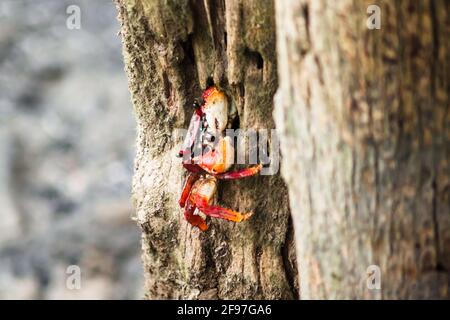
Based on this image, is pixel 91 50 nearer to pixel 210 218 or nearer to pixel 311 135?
pixel 210 218

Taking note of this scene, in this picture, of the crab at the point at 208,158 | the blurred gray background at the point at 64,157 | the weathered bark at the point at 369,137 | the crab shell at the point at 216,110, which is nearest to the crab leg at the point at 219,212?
the crab at the point at 208,158

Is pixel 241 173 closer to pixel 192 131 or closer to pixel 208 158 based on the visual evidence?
pixel 208 158

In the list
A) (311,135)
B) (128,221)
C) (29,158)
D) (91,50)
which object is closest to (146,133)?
(311,135)

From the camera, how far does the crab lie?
339 centimetres

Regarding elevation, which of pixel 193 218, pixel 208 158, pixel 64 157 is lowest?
pixel 193 218

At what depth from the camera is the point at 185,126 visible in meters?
3.59

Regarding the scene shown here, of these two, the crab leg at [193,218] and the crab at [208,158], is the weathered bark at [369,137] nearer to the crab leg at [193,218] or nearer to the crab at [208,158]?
the crab at [208,158]

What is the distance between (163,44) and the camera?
134 inches

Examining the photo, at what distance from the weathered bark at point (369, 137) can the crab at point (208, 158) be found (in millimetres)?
636

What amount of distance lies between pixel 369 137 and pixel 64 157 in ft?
18.0

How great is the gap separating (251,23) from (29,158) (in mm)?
4801

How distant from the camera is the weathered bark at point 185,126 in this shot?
3.27m

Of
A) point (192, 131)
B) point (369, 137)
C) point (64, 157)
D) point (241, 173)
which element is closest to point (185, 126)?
point (192, 131)

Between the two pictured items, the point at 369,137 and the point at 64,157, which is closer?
the point at 369,137
